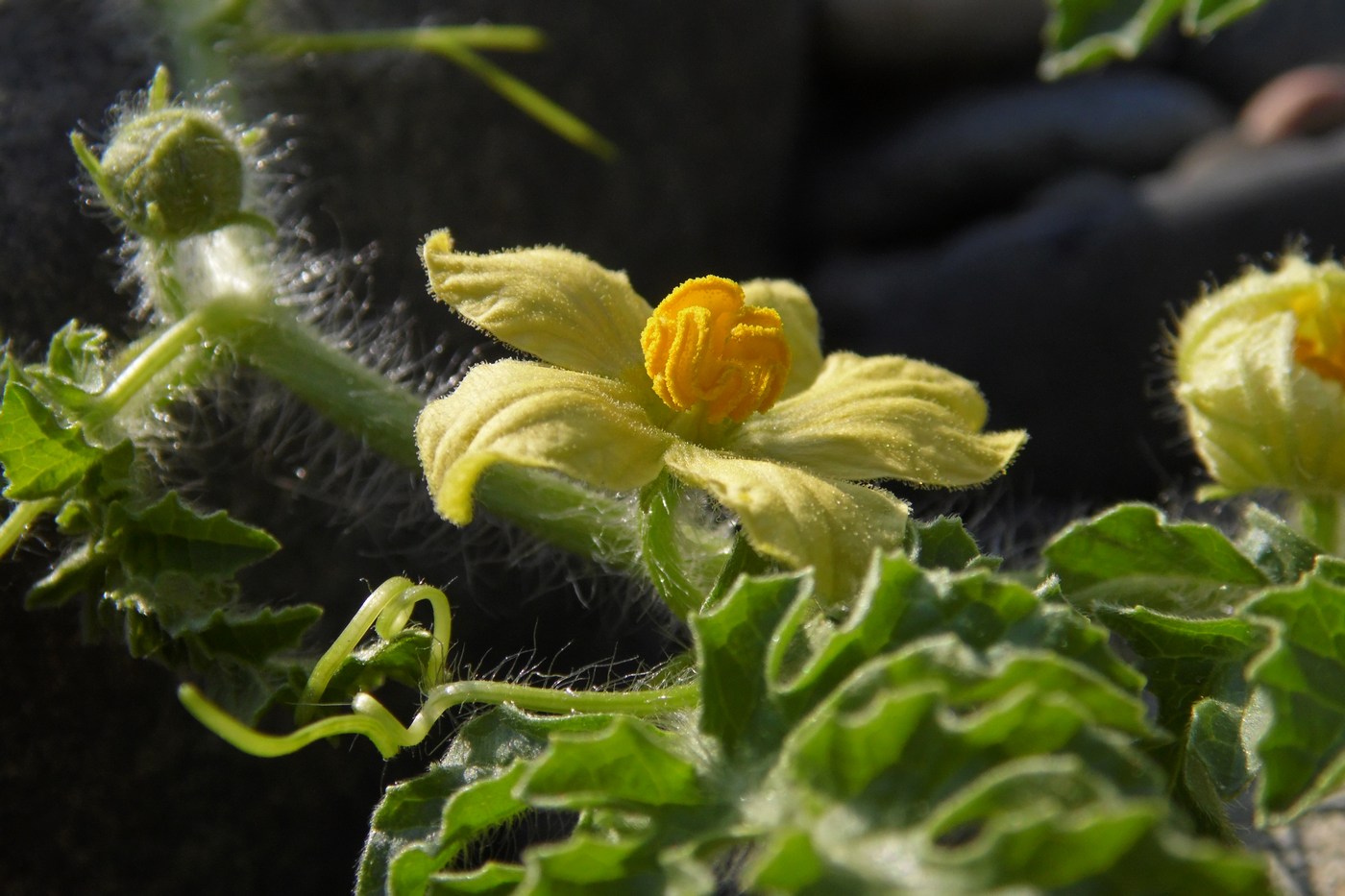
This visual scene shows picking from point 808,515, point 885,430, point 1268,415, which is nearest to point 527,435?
point 808,515

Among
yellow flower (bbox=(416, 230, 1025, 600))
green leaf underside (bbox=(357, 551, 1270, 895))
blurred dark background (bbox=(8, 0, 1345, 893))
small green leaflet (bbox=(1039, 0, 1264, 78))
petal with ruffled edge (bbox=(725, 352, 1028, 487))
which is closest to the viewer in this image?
green leaf underside (bbox=(357, 551, 1270, 895))

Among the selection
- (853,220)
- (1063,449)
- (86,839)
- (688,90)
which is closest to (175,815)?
(86,839)

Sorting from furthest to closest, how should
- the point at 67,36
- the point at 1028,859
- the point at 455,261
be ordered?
the point at 67,36 → the point at 455,261 → the point at 1028,859

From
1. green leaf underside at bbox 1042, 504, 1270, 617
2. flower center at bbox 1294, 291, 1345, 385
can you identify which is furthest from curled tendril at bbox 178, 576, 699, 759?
flower center at bbox 1294, 291, 1345, 385

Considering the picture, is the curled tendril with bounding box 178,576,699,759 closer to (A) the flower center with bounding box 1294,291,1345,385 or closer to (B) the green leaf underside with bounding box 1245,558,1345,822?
(B) the green leaf underside with bounding box 1245,558,1345,822

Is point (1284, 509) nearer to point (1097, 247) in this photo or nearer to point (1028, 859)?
point (1097, 247)

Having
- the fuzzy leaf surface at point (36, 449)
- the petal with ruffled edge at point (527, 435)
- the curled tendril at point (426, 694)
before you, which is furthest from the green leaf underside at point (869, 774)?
the fuzzy leaf surface at point (36, 449)
